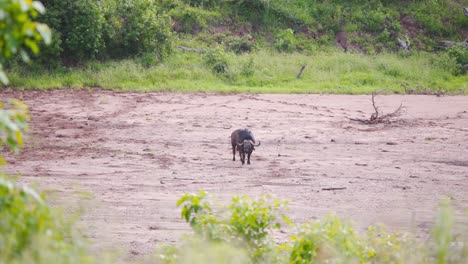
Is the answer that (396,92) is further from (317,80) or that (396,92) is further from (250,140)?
(250,140)

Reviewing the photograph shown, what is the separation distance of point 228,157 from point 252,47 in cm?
1346

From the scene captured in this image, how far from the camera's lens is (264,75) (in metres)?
24.7

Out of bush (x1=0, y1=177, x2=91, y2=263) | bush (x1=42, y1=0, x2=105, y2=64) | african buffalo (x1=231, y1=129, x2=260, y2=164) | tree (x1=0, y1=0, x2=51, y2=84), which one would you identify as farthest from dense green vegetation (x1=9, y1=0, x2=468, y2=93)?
tree (x1=0, y1=0, x2=51, y2=84)

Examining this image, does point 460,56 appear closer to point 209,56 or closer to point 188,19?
point 209,56

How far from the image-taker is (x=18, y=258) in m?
4.77

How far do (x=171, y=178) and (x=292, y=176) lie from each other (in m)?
2.31

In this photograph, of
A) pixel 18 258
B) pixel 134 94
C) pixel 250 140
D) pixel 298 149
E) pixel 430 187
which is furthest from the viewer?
pixel 134 94

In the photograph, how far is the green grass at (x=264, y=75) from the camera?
909 inches

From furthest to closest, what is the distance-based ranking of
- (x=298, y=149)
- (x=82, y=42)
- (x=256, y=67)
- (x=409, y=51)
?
(x=409, y=51)
(x=256, y=67)
(x=82, y=42)
(x=298, y=149)

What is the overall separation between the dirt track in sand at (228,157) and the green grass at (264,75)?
42.6 inches

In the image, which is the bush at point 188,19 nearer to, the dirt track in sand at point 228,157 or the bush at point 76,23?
the bush at point 76,23

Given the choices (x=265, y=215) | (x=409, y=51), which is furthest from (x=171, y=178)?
(x=409, y=51)

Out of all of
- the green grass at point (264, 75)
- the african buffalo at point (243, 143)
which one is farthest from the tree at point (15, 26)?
the green grass at point (264, 75)

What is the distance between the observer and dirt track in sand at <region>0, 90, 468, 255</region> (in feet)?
36.3
